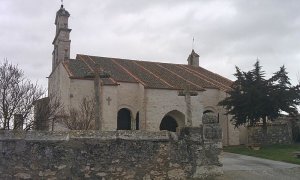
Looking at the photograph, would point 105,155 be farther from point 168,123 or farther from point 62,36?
point 62,36

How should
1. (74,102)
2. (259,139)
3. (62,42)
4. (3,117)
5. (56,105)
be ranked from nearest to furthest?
(3,117), (56,105), (74,102), (259,139), (62,42)

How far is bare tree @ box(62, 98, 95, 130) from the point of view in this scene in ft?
72.9

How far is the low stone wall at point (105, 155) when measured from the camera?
9.85 meters

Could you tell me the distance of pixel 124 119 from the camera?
29.7 meters

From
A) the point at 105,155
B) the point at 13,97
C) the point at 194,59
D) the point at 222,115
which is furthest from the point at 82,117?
the point at 194,59

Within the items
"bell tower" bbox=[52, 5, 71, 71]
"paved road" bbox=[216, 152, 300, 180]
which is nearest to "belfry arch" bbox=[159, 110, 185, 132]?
"bell tower" bbox=[52, 5, 71, 71]

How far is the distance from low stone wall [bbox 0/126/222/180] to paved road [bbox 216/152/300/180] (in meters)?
1.42

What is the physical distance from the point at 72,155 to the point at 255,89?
17539mm

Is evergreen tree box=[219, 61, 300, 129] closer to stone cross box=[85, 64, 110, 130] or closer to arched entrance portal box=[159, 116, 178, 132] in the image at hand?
arched entrance portal box=[159, 116, 178, 132]

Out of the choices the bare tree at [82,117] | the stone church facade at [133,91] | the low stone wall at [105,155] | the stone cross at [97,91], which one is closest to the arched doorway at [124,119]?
the stone church facade at [133,91]

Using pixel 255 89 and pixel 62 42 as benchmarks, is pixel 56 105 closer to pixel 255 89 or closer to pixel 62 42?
pixel 62 42

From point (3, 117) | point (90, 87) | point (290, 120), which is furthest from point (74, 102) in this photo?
point (290, 120)

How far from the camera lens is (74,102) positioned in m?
27.0

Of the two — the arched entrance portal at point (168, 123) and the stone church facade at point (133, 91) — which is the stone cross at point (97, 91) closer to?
the stone church facade at point (133, 91)
